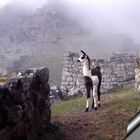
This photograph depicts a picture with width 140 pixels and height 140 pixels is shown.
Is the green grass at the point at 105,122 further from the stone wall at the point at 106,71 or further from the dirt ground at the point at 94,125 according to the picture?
the stone wall at the point at 106,71

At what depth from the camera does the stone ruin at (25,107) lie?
30.2 ft

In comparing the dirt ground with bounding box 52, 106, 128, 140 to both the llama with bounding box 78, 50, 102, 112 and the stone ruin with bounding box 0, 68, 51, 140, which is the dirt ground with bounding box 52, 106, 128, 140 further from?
the llama with bounding box 78, 50, 102, 112

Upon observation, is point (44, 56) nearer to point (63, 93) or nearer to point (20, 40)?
point (20, 40)

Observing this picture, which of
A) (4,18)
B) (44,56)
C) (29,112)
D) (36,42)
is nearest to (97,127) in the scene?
(29,112)

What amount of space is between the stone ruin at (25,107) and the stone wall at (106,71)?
45.8ft

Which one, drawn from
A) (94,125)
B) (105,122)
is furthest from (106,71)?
(94,125)

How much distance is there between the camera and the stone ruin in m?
9.22

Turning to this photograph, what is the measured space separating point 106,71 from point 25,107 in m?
16.3

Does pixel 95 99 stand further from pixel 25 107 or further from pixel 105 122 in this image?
pixel 25 107

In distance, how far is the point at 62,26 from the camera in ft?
249

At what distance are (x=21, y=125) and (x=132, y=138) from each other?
8.04 meters

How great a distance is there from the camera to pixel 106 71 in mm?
26156

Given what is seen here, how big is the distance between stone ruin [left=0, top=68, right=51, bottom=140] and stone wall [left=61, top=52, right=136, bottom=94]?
14.0m

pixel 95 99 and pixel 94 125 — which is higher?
pixel 95 99
